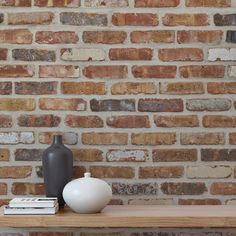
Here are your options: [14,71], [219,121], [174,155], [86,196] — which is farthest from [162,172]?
[14,71]

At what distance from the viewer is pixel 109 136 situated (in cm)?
229

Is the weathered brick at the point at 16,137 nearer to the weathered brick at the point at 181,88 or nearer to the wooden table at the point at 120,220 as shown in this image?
the wooden table at the point at 120,220

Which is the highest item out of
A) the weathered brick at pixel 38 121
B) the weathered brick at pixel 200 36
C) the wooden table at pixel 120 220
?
the weathered brick at pixel 200 36

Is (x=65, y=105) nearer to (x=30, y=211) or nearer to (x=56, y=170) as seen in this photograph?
(x=56, y=170)

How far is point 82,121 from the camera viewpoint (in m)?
2.29

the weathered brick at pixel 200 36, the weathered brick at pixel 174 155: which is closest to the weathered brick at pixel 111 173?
the weathered brick at pixel 174 155

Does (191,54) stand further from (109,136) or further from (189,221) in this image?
(189,221)

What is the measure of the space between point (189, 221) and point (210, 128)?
512 millimetres

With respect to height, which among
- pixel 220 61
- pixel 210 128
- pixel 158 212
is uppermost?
pixel 220 61

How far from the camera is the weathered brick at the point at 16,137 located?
2285 mm

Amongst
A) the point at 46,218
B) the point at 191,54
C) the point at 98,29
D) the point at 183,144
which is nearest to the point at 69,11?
the point at 98,29

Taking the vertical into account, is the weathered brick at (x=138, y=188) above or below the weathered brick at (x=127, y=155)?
below

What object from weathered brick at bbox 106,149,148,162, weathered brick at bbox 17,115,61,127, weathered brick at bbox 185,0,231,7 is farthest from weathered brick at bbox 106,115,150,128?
weathered brick at bbox 185,0,231,7

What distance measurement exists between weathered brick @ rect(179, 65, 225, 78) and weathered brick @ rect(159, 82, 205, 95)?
0.04m
